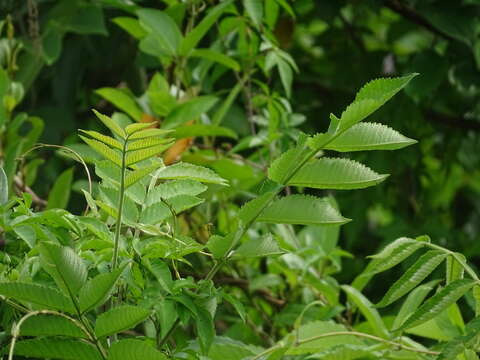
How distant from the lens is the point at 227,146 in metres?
1.50

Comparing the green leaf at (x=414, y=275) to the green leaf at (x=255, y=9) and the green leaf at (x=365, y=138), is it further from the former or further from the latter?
the green leaf at (x=255, y=9)

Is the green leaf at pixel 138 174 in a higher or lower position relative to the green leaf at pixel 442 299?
higher

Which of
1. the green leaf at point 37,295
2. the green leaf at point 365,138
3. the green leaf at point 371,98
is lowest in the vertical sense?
the green leaf at point 37,295

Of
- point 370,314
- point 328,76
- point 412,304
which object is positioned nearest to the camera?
point 412,304

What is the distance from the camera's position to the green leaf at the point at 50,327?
0.64 m

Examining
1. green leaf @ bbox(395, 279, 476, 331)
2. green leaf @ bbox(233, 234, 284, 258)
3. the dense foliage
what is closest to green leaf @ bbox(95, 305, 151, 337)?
the dense foliage

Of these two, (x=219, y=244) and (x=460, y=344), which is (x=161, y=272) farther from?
(x=460, y=344)

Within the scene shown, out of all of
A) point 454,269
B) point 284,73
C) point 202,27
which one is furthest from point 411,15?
point 454,269

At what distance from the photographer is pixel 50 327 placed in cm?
64

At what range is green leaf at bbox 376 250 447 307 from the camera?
2.45 feet

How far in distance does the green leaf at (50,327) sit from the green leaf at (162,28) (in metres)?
0.74

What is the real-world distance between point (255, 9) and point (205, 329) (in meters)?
0.75

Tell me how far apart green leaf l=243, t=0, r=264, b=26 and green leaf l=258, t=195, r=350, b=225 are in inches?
27.2

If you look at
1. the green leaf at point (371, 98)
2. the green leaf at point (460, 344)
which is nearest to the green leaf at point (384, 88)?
the green leaf at point (371, 98)
